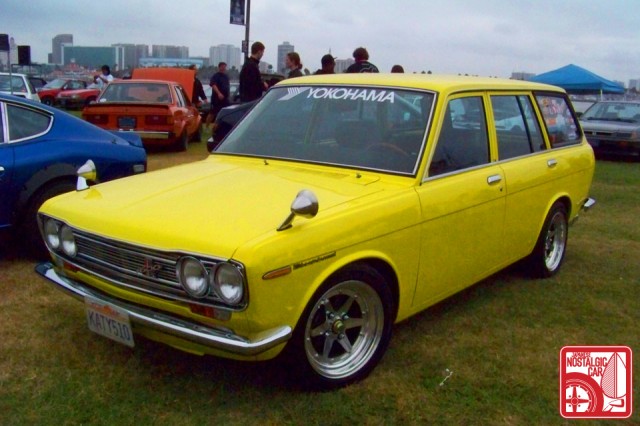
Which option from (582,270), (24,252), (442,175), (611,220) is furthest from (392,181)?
(611,220)

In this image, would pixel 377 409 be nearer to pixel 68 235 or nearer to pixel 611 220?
pixel 68 235

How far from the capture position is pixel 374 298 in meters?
3.53

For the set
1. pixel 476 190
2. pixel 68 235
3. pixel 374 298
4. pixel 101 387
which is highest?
pixel 476 190

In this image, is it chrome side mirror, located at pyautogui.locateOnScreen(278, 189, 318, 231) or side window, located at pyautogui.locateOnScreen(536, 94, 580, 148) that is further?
side window, located at pyautogui.locateOnScreen(536, 94, 580, 148)

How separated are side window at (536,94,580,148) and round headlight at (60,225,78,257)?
12.1ft

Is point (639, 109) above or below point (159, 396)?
above

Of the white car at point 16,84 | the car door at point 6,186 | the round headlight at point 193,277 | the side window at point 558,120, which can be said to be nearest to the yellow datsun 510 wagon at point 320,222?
the round headlight at point 193,277

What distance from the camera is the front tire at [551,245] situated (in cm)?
530

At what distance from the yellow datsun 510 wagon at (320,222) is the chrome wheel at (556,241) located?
1.09 ft

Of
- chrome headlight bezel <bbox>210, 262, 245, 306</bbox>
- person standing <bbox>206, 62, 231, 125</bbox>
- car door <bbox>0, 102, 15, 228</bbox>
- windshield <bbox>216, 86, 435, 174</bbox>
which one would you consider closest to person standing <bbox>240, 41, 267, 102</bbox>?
person standing <bbox>206, 62, 231, 125</bbox>

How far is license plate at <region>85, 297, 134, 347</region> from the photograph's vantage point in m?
3.20

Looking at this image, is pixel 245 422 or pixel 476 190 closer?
pixel 245 422

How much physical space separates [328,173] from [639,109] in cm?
1385

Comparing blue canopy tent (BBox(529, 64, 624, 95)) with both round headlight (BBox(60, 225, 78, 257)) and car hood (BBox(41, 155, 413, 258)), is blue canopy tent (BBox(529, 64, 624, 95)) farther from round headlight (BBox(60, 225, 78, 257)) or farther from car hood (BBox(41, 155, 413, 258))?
round headlight (BBox(60, 225, 78, 257))
